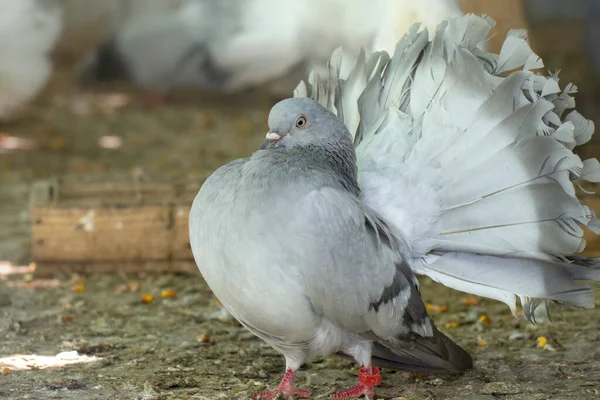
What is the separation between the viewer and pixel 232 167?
9.93 feet

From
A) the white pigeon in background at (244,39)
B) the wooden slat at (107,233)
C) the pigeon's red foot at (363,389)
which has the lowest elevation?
the pigeon's red foot at (363,389)

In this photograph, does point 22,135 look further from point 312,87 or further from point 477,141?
point 477,141

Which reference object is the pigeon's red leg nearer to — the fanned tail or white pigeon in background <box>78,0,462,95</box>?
the fanned tail

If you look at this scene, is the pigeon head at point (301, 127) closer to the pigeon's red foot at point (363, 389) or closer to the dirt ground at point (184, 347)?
the pigeon's red foot at point (363, 389)

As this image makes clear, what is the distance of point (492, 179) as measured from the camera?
3.12 meters

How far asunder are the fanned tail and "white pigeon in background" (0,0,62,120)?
2371 millimetres

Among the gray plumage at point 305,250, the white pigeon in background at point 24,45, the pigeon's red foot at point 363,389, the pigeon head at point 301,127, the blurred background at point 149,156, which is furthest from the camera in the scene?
the white pigeon in background at point 24,45

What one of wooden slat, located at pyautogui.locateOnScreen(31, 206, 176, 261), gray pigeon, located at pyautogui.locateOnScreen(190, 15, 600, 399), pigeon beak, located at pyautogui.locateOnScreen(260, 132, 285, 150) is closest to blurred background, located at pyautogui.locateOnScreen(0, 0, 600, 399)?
wooden slat, located at pyautogui.locateOnScreen(31, 206, 176, 261)

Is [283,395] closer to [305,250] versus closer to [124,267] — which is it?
[305,250]

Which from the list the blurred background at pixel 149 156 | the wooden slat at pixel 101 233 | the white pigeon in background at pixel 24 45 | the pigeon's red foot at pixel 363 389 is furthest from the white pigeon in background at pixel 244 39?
the pigeon's red foot at pixel 363 389

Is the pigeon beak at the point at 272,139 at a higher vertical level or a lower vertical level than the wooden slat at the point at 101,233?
higher

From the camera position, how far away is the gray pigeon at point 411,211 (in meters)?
2.83

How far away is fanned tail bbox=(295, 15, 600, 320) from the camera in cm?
307

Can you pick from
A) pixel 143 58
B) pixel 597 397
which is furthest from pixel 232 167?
pixel 143 58
